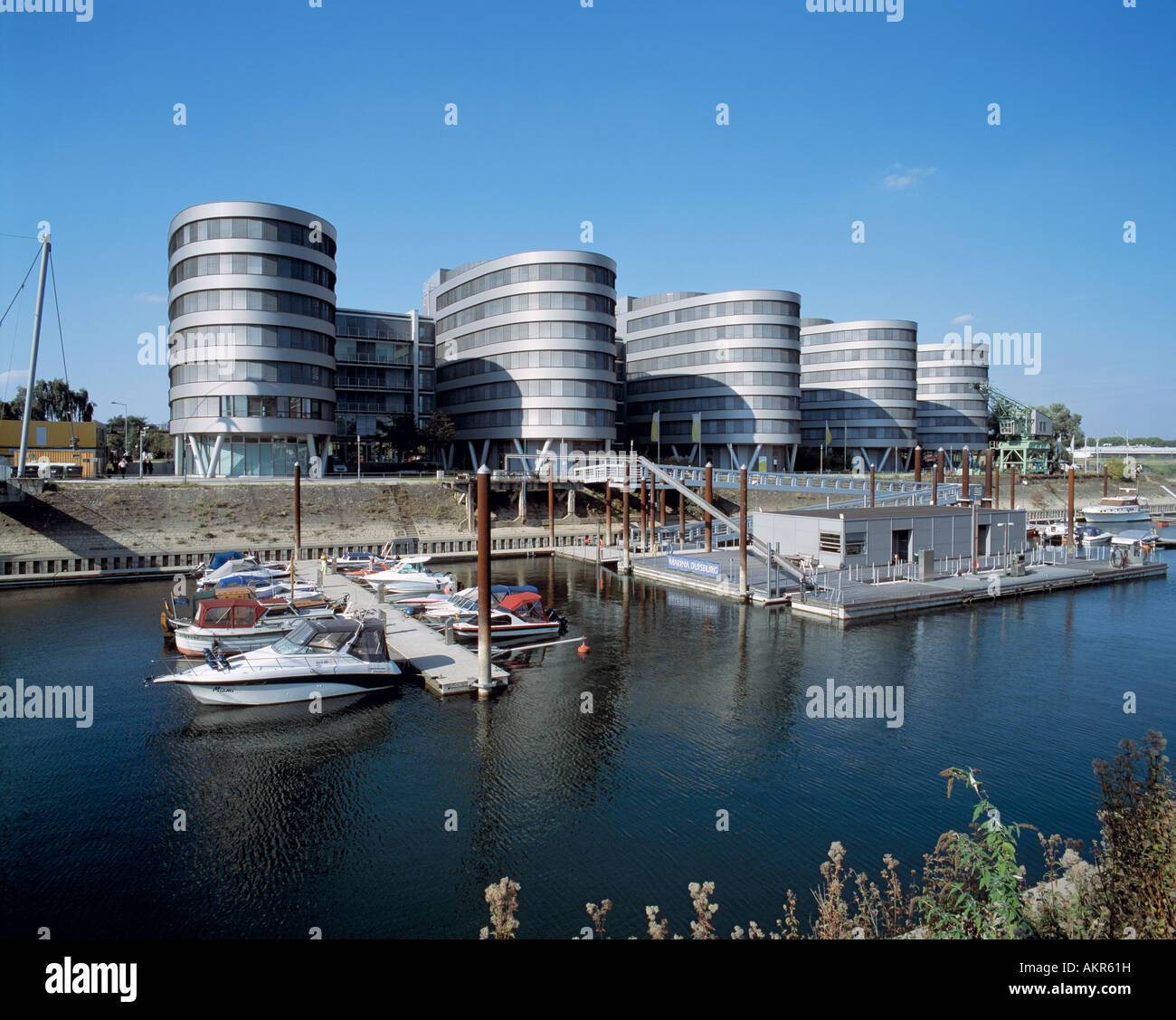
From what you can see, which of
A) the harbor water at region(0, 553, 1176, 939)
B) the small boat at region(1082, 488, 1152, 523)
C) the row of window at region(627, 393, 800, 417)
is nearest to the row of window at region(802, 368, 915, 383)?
the row of window at region(627, 393, 800, 417)

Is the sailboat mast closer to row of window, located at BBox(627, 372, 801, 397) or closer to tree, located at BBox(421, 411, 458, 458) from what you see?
tree, located at BBox(421, 411, 458, 458)

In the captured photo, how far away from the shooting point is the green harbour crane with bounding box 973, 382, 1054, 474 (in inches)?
5241

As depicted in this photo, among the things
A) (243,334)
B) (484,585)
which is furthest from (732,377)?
(484,585)

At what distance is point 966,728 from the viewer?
2570 centimetres

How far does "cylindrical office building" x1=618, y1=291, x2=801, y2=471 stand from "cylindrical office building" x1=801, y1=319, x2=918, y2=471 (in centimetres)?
2494

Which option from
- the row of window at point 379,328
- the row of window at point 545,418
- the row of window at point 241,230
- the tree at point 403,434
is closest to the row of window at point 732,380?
the row of window at point 545,418

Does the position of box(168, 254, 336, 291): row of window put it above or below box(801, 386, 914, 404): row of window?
above

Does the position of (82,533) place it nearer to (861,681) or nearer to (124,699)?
(124,699)

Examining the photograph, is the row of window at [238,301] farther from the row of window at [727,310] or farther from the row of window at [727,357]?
the row of window at [727,310]

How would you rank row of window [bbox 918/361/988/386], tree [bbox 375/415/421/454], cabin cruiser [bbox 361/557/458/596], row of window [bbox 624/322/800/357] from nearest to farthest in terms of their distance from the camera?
cabin cruiser [bbox 361/557/458/596]
tree [bbox 375/415/421/454]
row of window [bbox 624/322/800/357]
row of window [bbox 918/361/988/386]

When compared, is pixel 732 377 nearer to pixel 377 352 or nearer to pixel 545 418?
pixel 545 418

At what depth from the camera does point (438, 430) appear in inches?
3730

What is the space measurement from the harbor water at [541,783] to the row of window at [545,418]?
2180 inches
